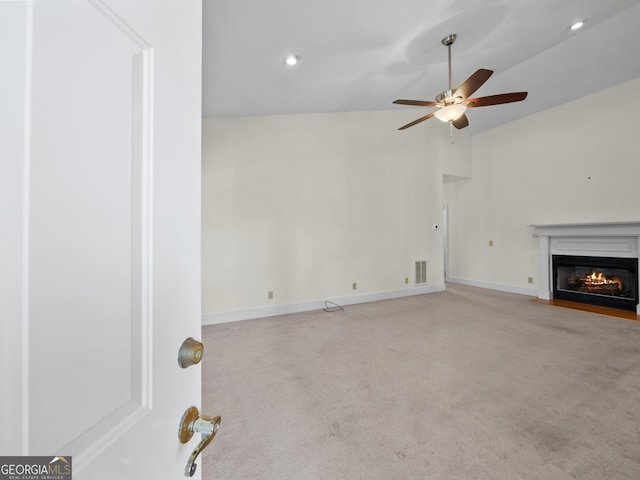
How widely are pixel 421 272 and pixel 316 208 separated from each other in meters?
2.46

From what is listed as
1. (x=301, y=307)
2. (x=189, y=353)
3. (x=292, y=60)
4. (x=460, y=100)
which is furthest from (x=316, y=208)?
(x=189, y=353)

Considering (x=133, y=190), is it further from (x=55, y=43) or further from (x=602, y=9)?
(x=602, y=9)

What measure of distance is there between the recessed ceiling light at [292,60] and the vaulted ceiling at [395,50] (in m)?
0.07

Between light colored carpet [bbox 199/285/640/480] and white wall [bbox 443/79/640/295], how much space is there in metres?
1.95

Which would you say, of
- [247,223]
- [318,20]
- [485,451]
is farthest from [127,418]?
[247,223]

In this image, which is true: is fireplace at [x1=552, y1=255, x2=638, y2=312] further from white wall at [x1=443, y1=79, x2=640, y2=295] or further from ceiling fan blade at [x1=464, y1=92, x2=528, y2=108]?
ceiling fan blade at [x1=464, y1=92, x2=528, y2=108]

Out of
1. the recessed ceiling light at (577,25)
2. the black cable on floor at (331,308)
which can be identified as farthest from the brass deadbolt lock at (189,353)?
the recessed ceiling light at (577,25)

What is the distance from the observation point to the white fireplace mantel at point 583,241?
157 inches

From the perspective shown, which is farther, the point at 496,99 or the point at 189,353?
the point at 496,99

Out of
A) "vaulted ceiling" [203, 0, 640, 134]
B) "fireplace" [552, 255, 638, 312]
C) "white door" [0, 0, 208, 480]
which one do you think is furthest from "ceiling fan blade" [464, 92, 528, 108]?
"fireplace" [552, 255, 638, 312]

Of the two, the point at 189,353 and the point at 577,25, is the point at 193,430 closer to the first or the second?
the point at 189,353

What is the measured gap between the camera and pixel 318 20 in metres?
2.42

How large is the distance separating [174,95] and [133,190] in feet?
0.66

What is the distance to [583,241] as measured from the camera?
4.43 meters
